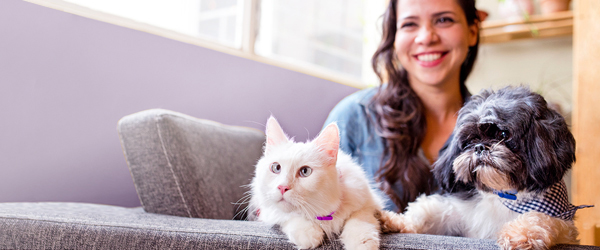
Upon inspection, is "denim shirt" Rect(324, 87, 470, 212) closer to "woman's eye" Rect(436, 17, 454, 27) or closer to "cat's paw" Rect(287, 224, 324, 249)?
"woman's eye" Rect(436, 17, 454, 27)

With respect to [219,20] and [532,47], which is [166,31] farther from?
[532,47]

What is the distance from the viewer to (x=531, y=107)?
3.50 ft

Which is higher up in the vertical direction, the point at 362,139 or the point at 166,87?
the point at 166,87

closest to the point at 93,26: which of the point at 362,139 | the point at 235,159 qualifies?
the point at 235,159

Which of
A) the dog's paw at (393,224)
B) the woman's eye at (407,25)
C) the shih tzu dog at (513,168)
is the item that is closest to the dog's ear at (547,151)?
the shih tzu dog at (513,168)

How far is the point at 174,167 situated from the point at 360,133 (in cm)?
97

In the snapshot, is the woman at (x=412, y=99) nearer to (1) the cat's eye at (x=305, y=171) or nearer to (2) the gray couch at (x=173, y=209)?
(2) the gray couch at (x=173, y=209)

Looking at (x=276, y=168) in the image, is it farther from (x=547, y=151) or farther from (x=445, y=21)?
(x=445, y=21)

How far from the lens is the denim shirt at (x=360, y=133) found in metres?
1.88

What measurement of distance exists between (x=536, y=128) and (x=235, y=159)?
1.20 meters

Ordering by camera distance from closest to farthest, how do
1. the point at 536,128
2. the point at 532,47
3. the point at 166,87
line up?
the point at 536,128, the point at 166,87, the point at 532,47

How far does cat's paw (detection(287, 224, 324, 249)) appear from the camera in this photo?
91 cm

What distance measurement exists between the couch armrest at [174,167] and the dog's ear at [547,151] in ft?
3.27

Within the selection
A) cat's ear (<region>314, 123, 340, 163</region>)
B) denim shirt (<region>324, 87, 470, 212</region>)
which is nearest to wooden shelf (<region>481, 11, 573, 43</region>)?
denim shirt (<region>324, 87, 470, 212</region>)
